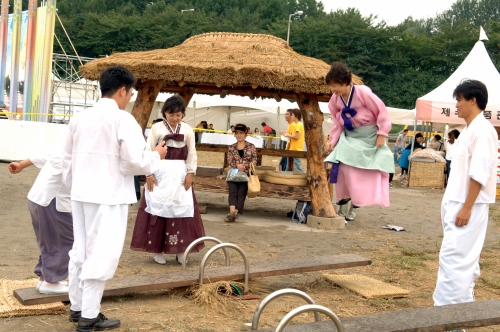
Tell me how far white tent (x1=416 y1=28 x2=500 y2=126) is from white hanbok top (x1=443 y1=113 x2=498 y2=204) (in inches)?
451

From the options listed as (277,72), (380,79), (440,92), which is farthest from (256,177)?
(380,79)

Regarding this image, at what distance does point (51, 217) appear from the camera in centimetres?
489

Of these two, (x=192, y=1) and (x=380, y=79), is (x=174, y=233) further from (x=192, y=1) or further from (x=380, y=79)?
(x=192, y=1)

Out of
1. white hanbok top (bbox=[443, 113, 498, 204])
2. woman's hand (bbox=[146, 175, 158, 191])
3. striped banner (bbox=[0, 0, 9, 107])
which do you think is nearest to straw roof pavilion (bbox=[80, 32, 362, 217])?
woman's hand (bbox=[146, 175, 158, 191])

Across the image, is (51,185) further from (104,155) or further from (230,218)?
(230,218)

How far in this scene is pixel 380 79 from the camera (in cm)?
5606

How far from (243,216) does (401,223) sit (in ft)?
8.95

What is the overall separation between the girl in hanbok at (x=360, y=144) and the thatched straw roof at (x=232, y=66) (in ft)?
11.5

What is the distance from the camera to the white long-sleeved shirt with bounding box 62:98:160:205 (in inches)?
168

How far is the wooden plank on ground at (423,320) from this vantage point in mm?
3873

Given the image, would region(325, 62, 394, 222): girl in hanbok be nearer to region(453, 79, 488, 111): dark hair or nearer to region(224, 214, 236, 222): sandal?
region(453, 79, 488, 111): dark hair

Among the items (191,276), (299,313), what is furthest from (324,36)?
(299,313)

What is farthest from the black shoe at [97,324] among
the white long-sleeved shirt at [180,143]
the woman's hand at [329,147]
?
the white long-sleeved shirt at [180,143]

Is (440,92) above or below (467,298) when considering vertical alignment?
above
